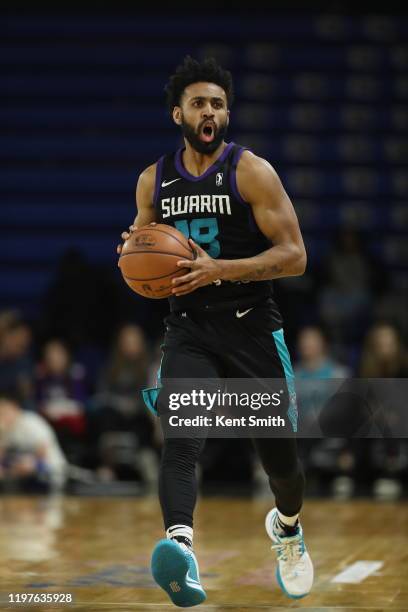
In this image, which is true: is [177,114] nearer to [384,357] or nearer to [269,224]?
[269,224]

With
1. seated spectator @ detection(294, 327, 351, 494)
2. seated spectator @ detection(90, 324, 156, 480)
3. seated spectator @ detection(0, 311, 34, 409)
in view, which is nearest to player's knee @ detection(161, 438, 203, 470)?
seated spectator @ detection(294, 327, 351, 494)

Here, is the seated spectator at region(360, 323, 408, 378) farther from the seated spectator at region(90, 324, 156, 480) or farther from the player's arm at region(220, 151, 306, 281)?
the player's arm at region(220, 151, 306, 281)

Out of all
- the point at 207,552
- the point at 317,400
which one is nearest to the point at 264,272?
the point at 207,552

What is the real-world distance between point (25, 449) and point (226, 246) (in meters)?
5.76

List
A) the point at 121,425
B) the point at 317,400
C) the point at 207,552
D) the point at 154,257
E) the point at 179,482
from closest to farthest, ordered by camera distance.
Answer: the point at 179,482
the point at 154,257
the point at 207,552
the point at 317,400
the point at 121,425

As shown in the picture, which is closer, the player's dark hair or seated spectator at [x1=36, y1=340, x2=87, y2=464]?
the player's dark hair

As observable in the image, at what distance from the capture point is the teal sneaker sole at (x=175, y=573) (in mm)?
3762

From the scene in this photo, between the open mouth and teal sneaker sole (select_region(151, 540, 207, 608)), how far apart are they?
1532mm

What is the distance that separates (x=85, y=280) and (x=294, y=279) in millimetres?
1985

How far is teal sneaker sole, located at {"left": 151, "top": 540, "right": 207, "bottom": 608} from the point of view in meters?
3.76

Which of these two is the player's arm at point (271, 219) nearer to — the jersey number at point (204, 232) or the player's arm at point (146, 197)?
the jersey number at point (204, 232)

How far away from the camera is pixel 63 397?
10.3m

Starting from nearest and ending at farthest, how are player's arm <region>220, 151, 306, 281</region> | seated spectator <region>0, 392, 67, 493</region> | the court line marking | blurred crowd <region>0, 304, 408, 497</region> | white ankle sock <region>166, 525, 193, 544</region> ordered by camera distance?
white ankle sock <region>166, 525, 193, 544</region> < player's arm <region>220, 151, 306, 281</region> < the court line marking < blurred crowd <region>0, 304, 408, 497</region> < seated spectator <region>0, 392, 67, 493</region>

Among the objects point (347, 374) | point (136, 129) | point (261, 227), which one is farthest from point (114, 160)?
point (261, 227)
